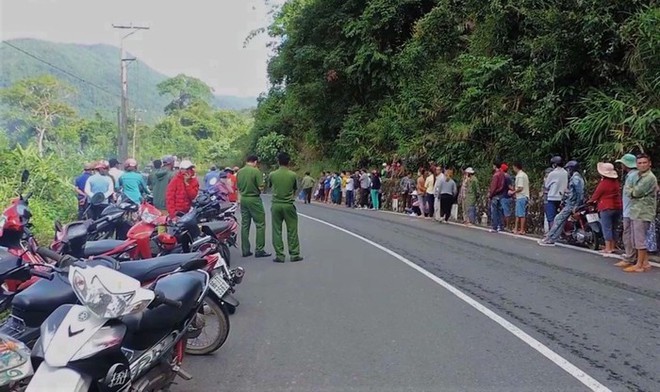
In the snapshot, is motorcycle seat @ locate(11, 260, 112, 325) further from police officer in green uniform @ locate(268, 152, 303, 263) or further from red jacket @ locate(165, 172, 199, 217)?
police officer in green uniform @ locate(268, 152, 303, 263)

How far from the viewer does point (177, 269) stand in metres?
4.91

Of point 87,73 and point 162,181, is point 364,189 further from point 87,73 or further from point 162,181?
point 87,73

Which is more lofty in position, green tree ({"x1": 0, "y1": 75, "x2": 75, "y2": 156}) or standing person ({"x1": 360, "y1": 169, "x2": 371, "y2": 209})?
green tree ({"x1": 0, "y1": 75, "x2": 75, "y2": 156})

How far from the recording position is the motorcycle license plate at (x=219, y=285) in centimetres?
565

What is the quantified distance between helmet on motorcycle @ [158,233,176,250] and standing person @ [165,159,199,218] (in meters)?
2.52

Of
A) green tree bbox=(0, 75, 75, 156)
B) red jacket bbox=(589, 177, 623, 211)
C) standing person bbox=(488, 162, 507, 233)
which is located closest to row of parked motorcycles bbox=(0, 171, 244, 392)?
red jacket bbox=(589, 177, 623, 211)

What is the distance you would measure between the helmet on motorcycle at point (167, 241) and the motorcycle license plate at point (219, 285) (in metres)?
1.87

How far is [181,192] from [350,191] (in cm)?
1911

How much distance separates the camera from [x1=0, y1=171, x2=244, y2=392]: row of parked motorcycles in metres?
3.39

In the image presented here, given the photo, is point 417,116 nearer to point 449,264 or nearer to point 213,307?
point 449,264

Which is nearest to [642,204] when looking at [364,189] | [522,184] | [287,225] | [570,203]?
[570,203]

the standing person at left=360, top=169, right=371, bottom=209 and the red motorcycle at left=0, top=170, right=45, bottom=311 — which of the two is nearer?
the red motorcycle at left=0, top=170, right=45, bottom=311

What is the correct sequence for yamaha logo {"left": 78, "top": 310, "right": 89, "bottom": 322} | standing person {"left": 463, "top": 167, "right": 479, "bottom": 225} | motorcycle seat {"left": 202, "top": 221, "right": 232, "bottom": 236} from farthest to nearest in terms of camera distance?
1. standing person {"left": 463, "top": 167, "right": 479, "bottom": 225}
2. motorcycle seat {"left": 202, "top": 221, "right": 232, "bottom": 236}
3. yamaha logo {"left": 78, "top": 310, "right": 89, "bottom": 322}

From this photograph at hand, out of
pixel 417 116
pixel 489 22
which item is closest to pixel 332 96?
pixel 417 116
